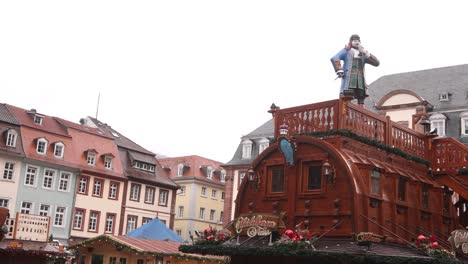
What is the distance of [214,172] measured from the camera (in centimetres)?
6353

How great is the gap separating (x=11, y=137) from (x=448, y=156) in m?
32.2

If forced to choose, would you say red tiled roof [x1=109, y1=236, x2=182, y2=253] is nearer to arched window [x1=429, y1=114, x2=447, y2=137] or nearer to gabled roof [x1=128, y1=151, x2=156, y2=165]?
arched window [x1=429, y1=114, x2=447, y2=137]

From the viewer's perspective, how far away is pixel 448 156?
1570cm

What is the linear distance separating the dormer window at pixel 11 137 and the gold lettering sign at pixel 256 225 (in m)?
30.4

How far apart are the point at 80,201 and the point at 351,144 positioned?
1306 inches

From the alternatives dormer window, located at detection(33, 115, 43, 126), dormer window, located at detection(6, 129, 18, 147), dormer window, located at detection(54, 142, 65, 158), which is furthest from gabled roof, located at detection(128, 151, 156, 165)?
dormer window, located at detection(6, 129, 18, 147)

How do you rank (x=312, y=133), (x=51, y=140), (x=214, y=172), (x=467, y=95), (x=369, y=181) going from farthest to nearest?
(x=214, y=172) < (x=51, y=140) < (x=467, y=95) < (x=312, y=133) < (x=369, y=181)

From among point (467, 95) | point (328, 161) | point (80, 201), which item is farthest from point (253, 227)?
point (80, 201)

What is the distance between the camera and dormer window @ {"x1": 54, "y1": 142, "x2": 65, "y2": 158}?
42.5m

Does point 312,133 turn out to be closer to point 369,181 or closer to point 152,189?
point 369,181

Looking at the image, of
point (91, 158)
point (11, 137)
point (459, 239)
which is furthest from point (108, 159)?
point (459, 239)

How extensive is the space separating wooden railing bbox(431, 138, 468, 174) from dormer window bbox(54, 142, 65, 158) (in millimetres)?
32259

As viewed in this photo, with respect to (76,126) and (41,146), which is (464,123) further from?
(76,126)

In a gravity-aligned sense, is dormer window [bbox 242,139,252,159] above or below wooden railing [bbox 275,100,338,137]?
above
